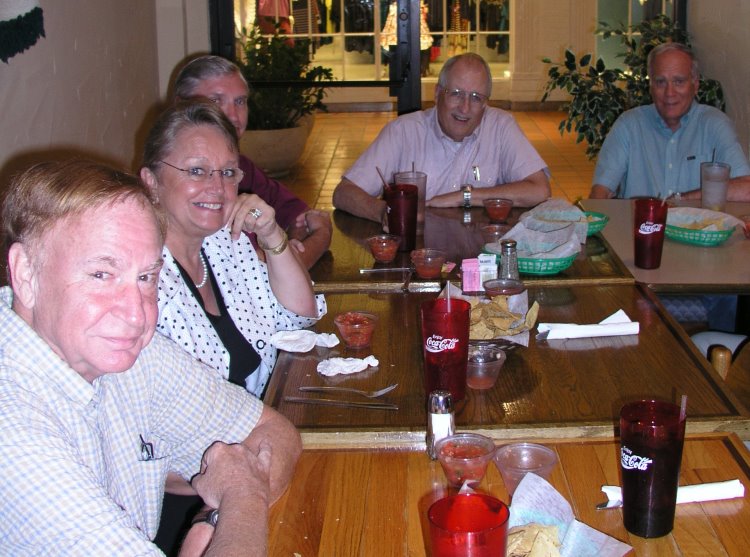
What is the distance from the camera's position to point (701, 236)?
108 inches


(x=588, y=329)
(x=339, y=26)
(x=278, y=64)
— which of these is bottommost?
(x=588, y=329)

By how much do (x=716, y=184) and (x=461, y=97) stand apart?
0.96 metres

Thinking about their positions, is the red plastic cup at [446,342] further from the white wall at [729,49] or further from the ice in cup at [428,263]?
the white wall at [729,49]

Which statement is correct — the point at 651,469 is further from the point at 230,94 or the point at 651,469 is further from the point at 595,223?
the point at 230,94

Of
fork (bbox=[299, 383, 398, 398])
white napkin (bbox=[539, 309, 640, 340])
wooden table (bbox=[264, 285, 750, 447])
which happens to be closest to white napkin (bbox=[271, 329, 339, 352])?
wooden table (bbox=[264, 285, 750, 447])

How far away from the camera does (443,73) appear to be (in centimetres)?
343

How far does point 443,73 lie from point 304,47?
2.93 meters

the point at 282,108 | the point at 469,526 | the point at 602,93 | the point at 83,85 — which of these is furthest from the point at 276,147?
the point at 469,526

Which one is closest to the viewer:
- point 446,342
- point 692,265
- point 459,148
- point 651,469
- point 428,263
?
point 651,469

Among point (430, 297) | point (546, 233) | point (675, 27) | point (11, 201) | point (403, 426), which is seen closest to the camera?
point (11, 201)

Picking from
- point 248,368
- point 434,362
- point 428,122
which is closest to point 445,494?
point 434,362

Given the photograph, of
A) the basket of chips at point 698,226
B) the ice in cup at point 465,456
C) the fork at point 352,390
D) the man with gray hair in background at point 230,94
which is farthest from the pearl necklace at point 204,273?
the basket of chips at point 698,226

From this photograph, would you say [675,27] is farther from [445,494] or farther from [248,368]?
[445,494]

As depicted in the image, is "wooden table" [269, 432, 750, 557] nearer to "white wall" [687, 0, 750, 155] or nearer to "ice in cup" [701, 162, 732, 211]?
"ice in cup" [701, 162, 732, 211]
